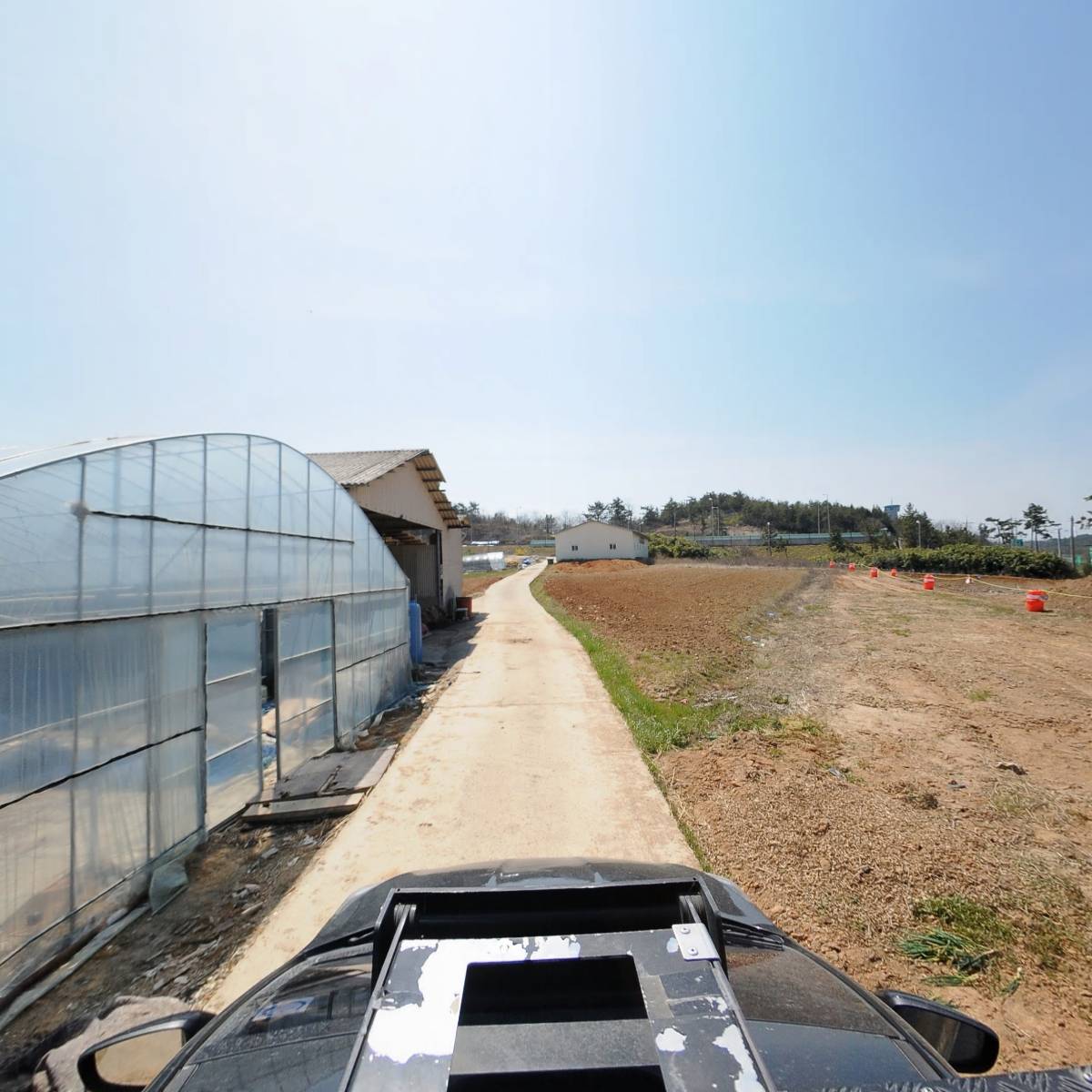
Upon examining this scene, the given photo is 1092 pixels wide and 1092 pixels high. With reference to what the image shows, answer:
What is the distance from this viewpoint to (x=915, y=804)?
616cm

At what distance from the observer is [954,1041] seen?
187cm

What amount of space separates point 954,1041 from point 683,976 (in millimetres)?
1357

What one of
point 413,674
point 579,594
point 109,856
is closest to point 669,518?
point 579,594

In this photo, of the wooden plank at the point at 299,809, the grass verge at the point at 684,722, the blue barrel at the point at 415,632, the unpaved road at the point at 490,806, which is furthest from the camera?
the blue barrel at the point at 415,632

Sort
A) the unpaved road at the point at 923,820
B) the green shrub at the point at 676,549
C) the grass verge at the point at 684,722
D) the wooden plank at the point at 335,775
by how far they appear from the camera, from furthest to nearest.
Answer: the green shrub at the point at 676,549, the grass verge at the point at 684,722, the wooden plank at the point at 335,775, the unpaved road at the point at 923,820

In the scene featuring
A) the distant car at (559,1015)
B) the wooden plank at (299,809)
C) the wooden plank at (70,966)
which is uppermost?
the distant car at (559,1015)

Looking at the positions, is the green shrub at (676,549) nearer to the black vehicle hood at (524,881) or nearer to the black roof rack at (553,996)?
the black vehicle hood at (524,881)

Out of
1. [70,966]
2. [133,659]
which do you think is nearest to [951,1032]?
[70,966]

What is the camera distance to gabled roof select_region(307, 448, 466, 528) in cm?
1356

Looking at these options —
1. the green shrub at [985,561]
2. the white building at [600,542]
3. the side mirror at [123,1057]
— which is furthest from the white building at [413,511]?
the white building at [600,542]

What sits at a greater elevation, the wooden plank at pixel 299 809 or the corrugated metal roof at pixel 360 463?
the corrugated metal roof at pixel 360 463

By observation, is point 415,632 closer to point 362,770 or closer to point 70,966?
point 362,770

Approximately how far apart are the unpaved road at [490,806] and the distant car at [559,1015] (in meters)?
3.11

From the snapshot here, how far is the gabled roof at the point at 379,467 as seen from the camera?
44.5ft
